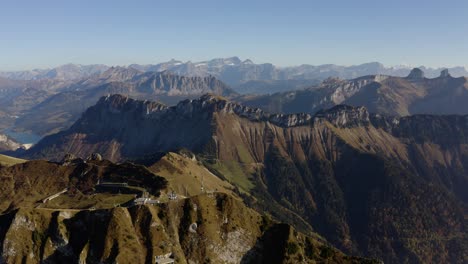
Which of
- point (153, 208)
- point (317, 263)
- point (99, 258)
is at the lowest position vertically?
point (317, 263)

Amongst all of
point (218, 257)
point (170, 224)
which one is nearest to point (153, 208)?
point (170, 224)

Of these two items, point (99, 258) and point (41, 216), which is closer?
point (99, 258)

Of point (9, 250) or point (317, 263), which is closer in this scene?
point (9, 250)

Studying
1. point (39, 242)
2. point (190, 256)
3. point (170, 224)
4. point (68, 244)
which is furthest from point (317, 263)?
point (39, 242)

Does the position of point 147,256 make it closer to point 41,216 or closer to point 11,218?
point 41,216

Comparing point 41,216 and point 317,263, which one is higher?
point 41,216

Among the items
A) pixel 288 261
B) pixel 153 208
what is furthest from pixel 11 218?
pixel 288 261

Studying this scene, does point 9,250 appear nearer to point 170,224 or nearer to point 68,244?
point 68,244

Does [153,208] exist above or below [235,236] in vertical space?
above
